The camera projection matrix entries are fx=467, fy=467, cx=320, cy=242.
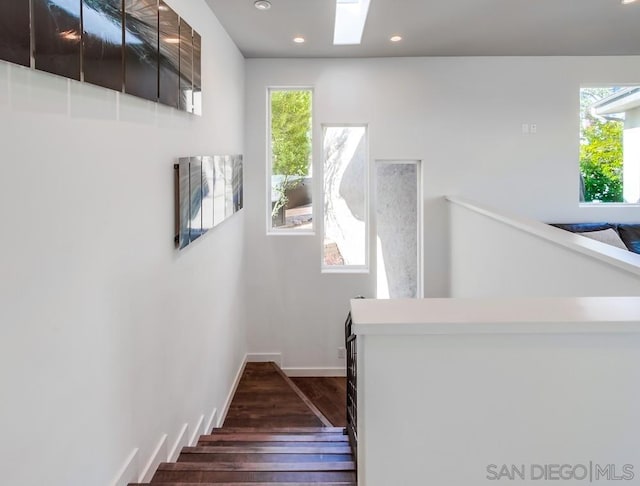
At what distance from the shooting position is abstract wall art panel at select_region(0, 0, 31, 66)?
1037mm

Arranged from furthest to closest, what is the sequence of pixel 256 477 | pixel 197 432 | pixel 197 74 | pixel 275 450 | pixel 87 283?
1. pixel 197 432
2. pixel 197 74
3. pixel 275 450
4. pixel 256 477
5. pixel 87 283

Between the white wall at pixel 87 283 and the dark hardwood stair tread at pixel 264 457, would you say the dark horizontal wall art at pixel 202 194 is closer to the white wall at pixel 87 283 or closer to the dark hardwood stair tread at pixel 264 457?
the white wall at pixel 87 283

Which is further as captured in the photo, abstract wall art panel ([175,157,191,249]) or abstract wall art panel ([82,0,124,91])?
abstract wall art panel ([175,157,191,249])

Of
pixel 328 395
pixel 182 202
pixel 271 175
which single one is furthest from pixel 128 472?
pixel 271 175

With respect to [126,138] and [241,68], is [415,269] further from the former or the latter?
[126,138]

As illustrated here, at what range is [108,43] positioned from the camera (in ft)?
5.10

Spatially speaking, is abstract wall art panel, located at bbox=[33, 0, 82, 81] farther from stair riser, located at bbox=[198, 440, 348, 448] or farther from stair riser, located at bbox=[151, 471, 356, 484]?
stair riser, located at bbox=[198, 440, 348, 448]

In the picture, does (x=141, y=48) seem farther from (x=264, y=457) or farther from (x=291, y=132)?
(x=291, y=132)

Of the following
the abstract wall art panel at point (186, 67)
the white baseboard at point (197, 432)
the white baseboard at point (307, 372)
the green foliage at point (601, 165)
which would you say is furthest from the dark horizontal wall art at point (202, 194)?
the green foliage at point (601, 165)

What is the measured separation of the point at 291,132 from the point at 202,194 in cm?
242

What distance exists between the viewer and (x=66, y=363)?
4.53 ft

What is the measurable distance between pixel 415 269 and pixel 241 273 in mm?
1912

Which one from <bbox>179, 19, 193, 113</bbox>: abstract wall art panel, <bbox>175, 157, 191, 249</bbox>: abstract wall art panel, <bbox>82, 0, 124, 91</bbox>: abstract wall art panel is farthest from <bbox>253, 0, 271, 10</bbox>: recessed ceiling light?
<bbox>82, 0, 124, 91</bbox>: abstract wall art panel

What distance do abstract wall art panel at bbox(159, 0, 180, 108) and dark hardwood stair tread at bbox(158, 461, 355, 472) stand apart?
5.49 ft
